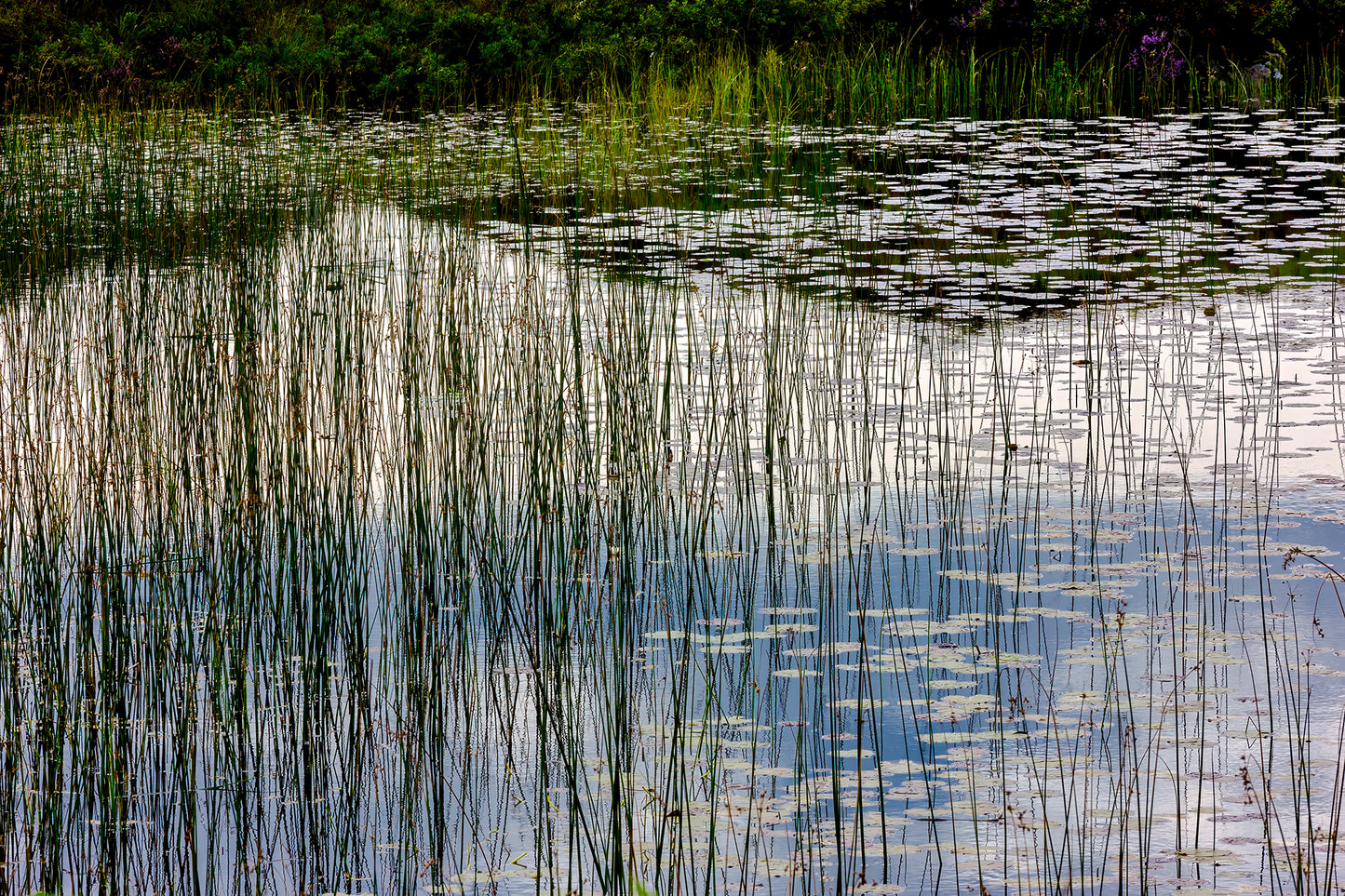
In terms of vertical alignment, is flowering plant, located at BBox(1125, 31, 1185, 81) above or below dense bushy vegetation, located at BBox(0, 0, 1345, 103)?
below

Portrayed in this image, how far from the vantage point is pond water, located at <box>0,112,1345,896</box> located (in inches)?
82.5

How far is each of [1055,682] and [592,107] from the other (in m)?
10.2

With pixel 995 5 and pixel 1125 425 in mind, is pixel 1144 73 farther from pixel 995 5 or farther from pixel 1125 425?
pixel 1125 425

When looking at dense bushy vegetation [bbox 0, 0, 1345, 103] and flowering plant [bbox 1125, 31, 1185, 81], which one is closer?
flowering plant [bbox 1125, 31, 1185, 81]

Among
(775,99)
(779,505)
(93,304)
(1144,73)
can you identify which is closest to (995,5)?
Answer: (1144,73)

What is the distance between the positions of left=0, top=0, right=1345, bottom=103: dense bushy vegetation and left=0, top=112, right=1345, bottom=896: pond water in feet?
24.4

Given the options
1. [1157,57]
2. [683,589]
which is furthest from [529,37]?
[683,589]

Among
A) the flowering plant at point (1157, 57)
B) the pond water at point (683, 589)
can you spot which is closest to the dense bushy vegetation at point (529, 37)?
the flowering plant at point (1157, 57)

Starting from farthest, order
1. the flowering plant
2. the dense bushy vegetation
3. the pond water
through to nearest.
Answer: the dense bushy vegetation → the flowering plant → the pond water

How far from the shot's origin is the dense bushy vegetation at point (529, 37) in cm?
1271

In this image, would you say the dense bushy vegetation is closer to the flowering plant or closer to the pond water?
the flowering plant

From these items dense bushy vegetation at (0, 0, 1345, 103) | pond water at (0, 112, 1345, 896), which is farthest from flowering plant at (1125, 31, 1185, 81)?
pond water at (0, 112, 1345, 896)

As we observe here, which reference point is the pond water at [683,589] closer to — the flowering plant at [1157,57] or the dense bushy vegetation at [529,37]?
the flowering plant at [1157,57]

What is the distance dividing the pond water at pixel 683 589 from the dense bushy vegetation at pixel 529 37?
24.4ft
